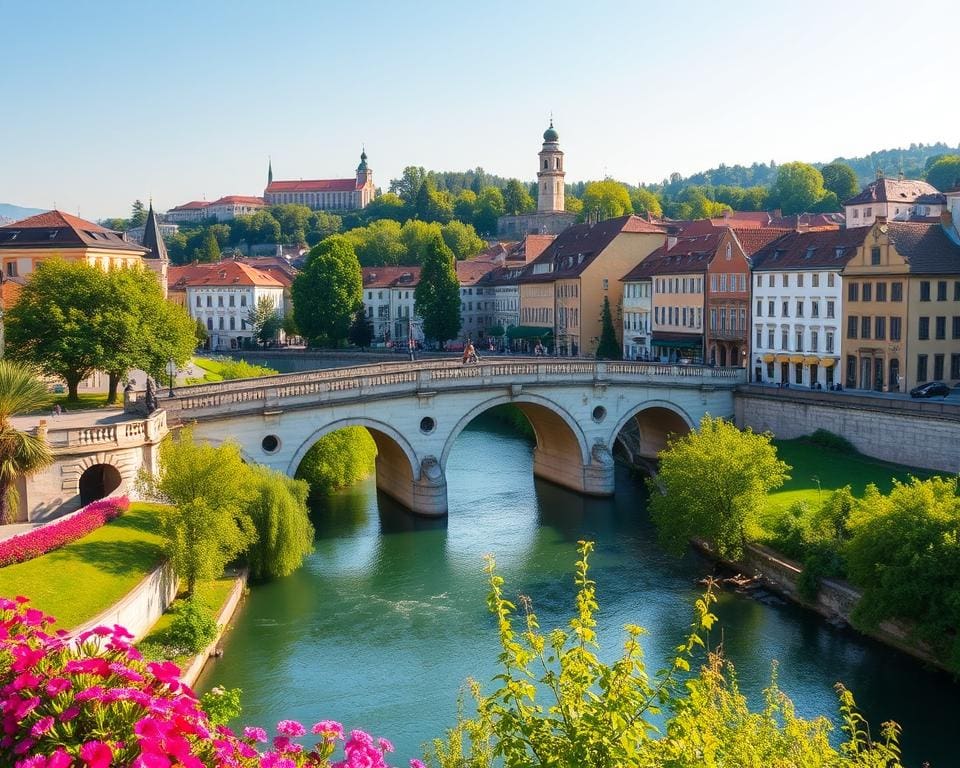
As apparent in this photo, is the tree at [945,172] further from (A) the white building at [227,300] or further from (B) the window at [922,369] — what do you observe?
(B) the window at [922,369]

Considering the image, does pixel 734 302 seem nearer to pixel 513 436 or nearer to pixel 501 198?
pixel 513 436

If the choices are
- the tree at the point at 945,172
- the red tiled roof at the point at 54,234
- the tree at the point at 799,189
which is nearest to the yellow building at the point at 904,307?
the red tiled roof at the point at 54,234

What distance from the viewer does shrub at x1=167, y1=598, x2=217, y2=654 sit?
92.4ft

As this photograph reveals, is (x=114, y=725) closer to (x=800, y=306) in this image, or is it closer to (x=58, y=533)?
(x=58, y=533)

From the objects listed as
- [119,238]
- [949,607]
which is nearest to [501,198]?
[119,238]

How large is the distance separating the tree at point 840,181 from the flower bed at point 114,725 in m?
160

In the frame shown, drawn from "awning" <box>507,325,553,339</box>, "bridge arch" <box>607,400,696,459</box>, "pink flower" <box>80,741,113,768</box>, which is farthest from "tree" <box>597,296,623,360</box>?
"pink flower" <box>80,741,113,768</box>

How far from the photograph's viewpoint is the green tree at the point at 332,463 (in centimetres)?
5109

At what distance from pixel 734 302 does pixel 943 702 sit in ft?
131

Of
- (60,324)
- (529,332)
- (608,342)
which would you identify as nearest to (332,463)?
(60,324)

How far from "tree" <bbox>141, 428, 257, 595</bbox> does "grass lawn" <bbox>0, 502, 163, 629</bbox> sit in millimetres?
817

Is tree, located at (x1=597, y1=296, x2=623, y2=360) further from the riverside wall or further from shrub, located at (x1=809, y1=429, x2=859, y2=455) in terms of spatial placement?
shrub, located at (x1=809, y1=429, x2=859, y2=455)

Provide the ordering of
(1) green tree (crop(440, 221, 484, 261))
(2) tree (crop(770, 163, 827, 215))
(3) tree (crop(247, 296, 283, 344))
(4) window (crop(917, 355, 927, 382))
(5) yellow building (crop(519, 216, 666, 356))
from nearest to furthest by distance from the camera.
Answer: (4) window (crop(917, 355, 927, 382))
(5) yellow building (crop(519, 216, 666, 356))
(3) tree (crop(247, 296, 283, 344))
(1) green tree (crop(440, 221, 484, 261))
(2) tree (crop(770, 163, 827, 215))

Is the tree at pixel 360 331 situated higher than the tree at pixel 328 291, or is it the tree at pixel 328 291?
the tree at pixel 328 291
